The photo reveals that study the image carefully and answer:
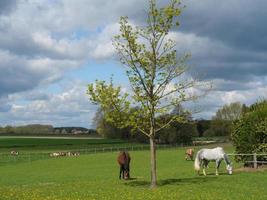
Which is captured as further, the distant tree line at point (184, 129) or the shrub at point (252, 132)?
the distant tree line at point (184, 129)

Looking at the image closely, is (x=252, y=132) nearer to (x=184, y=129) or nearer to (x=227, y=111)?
(x=184, y=129)

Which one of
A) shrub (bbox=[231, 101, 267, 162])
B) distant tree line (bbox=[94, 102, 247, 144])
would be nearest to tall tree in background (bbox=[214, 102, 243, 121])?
distant tree line (bbox=[94, 102, 247, 144])

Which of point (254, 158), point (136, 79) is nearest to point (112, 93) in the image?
point (136, 79)

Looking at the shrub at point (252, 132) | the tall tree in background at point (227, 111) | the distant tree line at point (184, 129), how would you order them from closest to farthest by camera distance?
1. the shrub at point (252, 132)
2. the distant tree line at point (184, 129)
3. the tall tree in background at point (227, 111)

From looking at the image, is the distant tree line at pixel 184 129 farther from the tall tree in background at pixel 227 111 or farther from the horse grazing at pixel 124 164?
the horse grazing at pixel 124 164

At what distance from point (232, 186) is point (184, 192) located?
4011mm

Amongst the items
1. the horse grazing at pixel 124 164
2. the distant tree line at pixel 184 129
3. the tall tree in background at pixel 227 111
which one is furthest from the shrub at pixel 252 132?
the tall tree in background at pixel 227 111

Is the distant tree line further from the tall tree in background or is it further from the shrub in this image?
the shrub

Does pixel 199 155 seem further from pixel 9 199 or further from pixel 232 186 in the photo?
pixel 9 199

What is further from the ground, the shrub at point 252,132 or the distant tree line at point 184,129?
the distant tree line at point 184,129

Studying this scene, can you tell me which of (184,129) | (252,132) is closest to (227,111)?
(184,129)

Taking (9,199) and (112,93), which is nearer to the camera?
(9,199)

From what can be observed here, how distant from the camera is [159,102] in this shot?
2917cm

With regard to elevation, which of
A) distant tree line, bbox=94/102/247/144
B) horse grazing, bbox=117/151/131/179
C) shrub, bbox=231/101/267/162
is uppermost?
distant tree line, bbox=94/102/247/144
